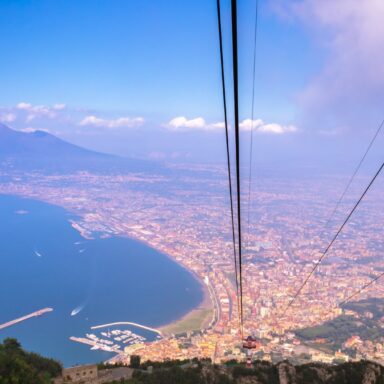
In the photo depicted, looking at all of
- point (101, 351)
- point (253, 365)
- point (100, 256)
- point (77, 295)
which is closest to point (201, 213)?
point (100, 256)

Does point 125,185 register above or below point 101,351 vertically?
above

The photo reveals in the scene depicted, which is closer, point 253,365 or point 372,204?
point 253,365

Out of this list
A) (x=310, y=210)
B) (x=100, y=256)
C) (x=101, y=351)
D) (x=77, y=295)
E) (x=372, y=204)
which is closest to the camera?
(x=101, y=351)

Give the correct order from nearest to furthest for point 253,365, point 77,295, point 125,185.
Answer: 1. point 253,365
2. point 77,295
3. point 125,185

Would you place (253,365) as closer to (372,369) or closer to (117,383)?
(372,369)

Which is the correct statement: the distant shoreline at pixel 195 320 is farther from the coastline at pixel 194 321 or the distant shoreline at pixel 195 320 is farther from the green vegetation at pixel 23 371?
the green vegetation at pixel 23 371

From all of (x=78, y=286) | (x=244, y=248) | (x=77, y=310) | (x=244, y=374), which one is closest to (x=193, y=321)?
(x=77, y=310)
